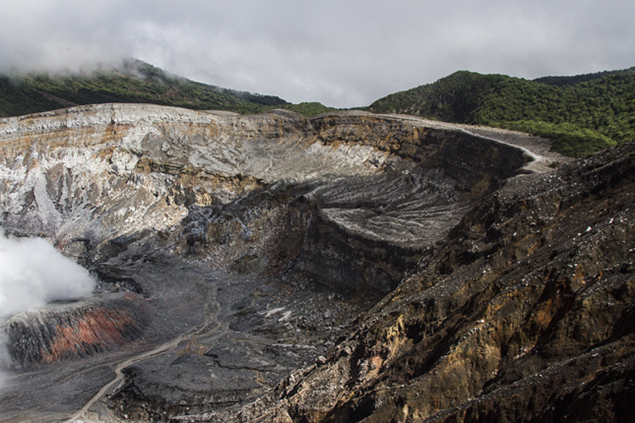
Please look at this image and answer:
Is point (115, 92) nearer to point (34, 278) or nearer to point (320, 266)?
point (34, 278)

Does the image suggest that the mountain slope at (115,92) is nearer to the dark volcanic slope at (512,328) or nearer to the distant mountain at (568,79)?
the distant mountain at (568,79)

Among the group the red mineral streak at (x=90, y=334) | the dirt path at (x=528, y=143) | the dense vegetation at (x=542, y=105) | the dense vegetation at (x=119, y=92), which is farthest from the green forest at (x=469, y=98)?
the red mineral streak at (x=90, y=334)

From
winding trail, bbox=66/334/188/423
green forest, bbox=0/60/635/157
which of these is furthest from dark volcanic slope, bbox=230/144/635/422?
green forest, bbox=0/60/635/157

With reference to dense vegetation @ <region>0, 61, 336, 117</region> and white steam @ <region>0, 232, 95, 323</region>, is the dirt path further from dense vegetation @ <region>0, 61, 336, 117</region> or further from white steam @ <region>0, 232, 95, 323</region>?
dense vegetation @ <region>0, 61, 336, 117</region>

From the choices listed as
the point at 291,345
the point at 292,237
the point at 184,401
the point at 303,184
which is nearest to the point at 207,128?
the point at 303,184

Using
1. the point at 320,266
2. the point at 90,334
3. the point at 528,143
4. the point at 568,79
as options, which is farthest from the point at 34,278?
the point at 568,79

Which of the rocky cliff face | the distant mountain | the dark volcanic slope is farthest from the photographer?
the distant mountain
